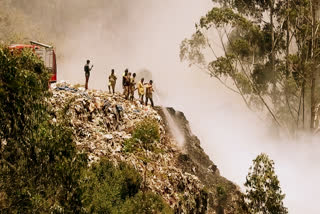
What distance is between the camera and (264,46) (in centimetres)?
2791

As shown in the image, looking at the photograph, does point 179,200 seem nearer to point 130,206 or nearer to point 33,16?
point 130,206

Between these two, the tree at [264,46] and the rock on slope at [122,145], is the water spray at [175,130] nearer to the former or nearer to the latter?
the rock on slope at [122,145]

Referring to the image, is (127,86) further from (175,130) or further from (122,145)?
(175,130)

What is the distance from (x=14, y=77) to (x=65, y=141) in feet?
5.79

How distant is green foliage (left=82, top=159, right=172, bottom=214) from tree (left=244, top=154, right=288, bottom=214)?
3.34 metres

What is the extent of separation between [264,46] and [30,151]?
24351 millimetres

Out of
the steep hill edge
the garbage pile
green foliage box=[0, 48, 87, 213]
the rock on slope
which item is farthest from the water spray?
green foliage box=[0, 48, 87, 213]

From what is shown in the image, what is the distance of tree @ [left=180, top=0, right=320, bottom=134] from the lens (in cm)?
2445

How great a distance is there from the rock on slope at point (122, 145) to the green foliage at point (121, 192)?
77 cm

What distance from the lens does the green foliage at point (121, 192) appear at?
11.8 m

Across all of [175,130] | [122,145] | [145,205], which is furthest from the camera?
[175,130]

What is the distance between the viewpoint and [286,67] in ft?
86.4

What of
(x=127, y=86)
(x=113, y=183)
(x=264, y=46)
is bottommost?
(x=113, y=183)

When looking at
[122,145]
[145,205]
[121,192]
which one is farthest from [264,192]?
[122,145]
